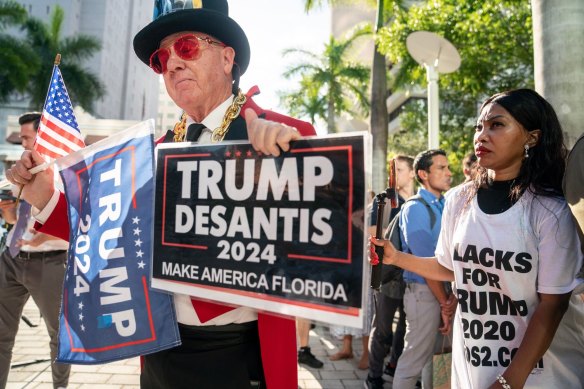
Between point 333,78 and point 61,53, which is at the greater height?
point 61,53

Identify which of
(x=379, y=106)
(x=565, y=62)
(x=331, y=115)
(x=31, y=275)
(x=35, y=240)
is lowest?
(x=31, y=275)

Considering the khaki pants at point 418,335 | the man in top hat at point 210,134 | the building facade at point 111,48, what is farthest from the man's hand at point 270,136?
the building facade at point 111,48

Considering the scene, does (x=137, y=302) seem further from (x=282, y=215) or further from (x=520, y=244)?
(x=520, y=244)

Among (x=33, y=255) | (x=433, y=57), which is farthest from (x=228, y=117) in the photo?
(x=433, y=57)

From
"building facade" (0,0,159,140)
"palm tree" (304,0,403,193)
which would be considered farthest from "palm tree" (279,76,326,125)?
"building facade" (0,0,159,140)

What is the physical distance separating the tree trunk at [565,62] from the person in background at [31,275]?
3.98m

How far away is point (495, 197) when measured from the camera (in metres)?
1.77

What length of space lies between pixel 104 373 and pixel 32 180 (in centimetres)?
302

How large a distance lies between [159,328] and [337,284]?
2.39 ft

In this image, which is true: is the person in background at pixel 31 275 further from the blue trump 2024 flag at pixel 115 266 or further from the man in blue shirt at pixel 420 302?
the man in blue shirt at pixel 420 302

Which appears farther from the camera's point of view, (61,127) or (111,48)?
(111,48)

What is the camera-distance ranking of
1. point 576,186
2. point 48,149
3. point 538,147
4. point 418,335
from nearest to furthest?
point 576,186 < point 538,147 < point 48,149 < point 418,335

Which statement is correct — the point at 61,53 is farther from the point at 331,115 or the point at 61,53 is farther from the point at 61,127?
the point at 61,127

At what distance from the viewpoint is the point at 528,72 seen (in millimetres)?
10000
